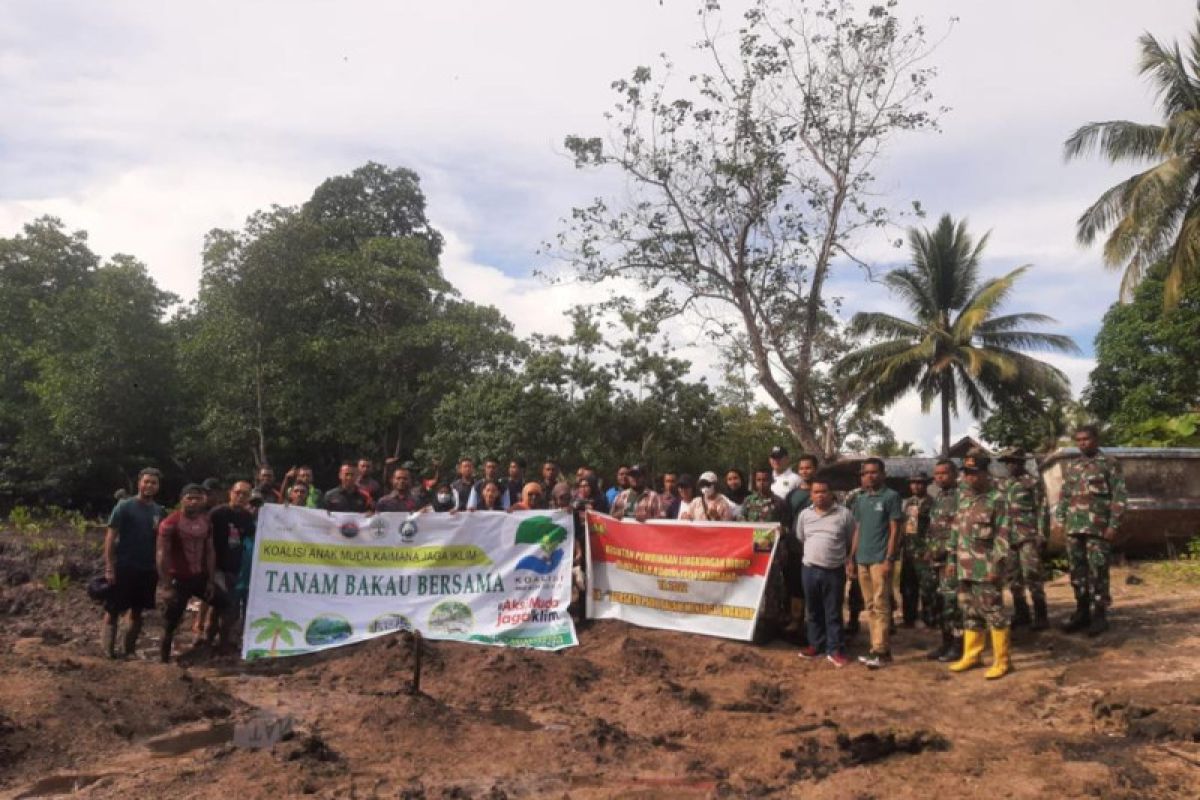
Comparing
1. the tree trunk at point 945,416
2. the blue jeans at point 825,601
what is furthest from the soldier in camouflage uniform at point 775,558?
the tree trunk at point 945,416

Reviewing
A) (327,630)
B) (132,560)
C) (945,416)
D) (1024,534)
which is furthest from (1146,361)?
(132,560)

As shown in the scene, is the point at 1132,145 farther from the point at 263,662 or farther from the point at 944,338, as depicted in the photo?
the point at 263,662

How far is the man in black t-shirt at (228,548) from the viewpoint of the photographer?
25.6 ft

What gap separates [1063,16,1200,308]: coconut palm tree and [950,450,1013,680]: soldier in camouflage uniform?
11.2 m

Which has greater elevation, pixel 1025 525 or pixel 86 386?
pixel 86 386

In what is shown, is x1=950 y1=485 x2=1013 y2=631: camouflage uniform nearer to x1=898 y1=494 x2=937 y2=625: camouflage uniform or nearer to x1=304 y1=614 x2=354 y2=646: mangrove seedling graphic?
x1=898 y1=494 x2=937 y2=625: camouflage uniform

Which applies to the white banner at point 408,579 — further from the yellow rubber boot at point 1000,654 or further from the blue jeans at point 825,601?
the yellow rubber boot at point 1000,654

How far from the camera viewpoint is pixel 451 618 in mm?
8031

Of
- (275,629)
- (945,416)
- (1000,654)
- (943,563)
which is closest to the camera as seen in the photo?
(1000,654)

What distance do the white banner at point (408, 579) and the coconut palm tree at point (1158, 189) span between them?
13.0m

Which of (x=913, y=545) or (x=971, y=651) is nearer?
(x=971, y=651)

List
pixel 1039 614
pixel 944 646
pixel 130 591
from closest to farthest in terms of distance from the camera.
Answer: pixel 130 591 < pixel 944 646 < pixel 1039 614

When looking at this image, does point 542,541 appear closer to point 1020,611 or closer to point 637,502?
point 637,502

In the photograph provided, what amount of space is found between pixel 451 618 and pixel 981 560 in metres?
4.63
